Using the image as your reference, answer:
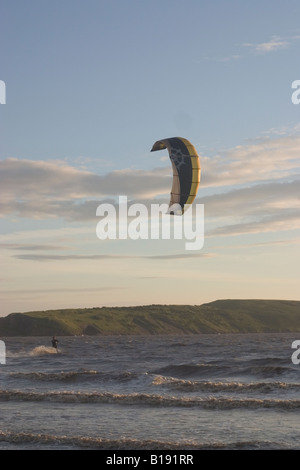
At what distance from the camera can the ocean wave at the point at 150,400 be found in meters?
25.1

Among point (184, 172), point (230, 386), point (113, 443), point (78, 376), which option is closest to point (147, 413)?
point (113, 443)

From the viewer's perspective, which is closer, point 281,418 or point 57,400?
point 281,418

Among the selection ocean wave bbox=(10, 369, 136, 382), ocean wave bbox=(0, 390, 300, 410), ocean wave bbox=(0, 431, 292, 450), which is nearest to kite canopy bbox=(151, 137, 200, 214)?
ocean wave bbox=(0, 390, 300, 410)

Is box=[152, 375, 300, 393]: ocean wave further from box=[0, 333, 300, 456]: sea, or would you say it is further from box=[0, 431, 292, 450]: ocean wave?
box=[0, 431, 292, 450]: ocean wave

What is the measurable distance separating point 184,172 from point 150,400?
10477 millimetres

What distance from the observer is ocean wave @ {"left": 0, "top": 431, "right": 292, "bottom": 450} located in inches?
683

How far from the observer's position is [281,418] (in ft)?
72.4

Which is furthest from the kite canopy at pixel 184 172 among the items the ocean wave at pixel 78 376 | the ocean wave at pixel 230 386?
the ocean wave at pixel 78 376

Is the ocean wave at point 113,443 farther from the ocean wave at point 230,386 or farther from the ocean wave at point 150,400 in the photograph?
the ocean wave at point 230,386

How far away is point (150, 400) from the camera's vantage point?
26.9 metres

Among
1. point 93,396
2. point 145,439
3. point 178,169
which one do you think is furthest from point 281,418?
point 178,169

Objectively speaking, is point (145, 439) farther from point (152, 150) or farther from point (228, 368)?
point (228, 368)

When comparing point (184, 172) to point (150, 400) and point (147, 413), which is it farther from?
point (147, 413)
